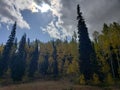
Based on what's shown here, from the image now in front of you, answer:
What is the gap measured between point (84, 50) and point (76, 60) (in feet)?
80.7

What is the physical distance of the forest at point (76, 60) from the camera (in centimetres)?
4141

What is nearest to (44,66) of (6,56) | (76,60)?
(76,60)

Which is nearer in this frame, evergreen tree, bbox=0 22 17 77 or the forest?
the forest

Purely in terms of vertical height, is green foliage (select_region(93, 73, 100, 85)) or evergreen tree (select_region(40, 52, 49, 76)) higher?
evergreen tree (select_region(40, 52, 49, 76))

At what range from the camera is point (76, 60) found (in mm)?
67188

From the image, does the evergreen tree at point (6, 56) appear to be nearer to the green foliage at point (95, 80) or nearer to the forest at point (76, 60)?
the forest at point (76, 60)

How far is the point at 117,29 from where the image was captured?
5119cm

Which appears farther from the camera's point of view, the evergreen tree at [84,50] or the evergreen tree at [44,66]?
the evergreen tree at [44,66]

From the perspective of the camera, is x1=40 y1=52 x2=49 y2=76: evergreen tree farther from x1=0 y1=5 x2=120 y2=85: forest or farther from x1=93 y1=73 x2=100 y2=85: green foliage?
x1=93 y1=73 x2=100 y2=85: green foliage

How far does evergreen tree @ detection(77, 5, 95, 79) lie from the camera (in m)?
40.5

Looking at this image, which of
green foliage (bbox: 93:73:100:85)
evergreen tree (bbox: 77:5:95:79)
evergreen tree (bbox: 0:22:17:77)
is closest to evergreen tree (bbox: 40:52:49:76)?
evergreen tree (bbox: 0:22:17:77)

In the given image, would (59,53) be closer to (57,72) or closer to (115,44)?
(57,72)

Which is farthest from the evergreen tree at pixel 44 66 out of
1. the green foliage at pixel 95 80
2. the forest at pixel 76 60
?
the green foliage at pixel 95 80

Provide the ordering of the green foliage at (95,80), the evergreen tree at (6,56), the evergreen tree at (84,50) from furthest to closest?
the evergreen tree at (6,56) < the evergreen tree at (84,50) < the green foliage at (95,80)
